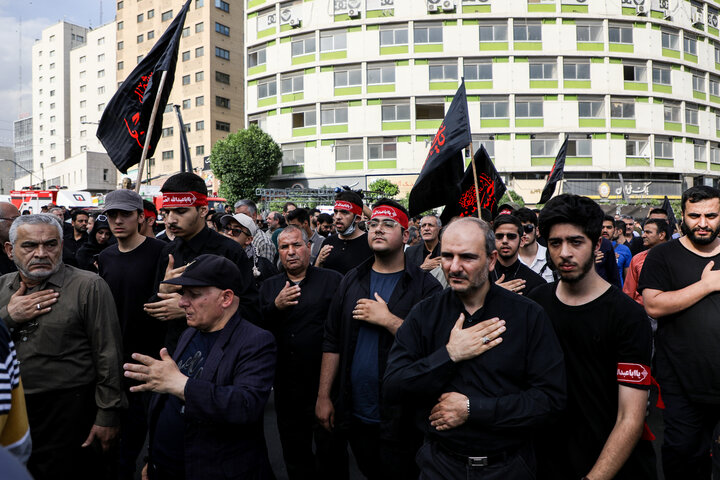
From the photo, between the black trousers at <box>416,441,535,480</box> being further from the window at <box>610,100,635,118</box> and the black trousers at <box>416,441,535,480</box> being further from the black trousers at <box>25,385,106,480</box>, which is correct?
the window at <box>610,100,635,118</box>

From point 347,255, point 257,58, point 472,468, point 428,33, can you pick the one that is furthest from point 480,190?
point 257,58

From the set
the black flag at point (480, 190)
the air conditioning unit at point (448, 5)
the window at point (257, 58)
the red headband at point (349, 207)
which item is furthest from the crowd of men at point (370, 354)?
the window at point (257, 58)

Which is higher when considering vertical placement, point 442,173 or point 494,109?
point 494,109

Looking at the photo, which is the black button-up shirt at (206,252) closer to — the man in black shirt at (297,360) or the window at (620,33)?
the man in black shirt at (297,360)

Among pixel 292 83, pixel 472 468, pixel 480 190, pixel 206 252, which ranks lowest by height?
pixel 472 468

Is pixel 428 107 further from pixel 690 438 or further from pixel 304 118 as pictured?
pixel 690 438

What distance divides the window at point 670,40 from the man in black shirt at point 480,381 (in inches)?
1895

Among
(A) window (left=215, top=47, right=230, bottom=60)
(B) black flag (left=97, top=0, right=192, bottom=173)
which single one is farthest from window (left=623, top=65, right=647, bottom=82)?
(B) black flag (left=97, top=0, right=192, bottom=173)

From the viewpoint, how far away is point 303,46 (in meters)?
43.7

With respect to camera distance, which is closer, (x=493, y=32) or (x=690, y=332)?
(x=690, y=332)

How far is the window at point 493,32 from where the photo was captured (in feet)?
→ 134

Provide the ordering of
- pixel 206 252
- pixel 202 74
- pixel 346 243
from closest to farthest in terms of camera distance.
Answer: pixel 206 252 → pixel 346 243 → pixel 202 74

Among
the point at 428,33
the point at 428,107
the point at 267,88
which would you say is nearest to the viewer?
the point at 428,33

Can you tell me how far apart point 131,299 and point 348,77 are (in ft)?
131
